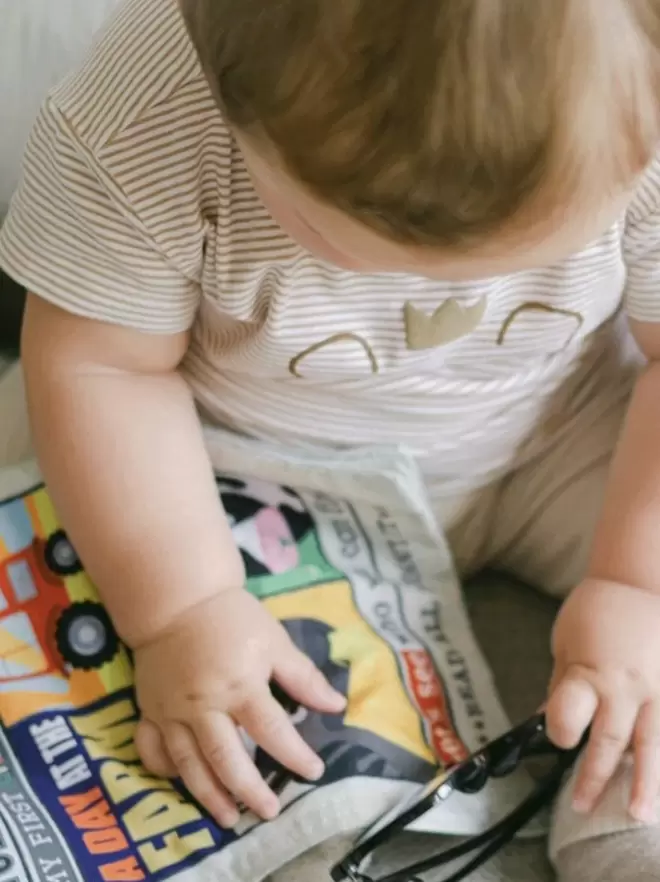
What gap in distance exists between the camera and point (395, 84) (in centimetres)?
30

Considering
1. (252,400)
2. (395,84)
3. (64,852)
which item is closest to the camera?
(395,84)

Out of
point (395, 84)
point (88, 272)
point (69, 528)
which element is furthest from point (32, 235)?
point (395, 84)

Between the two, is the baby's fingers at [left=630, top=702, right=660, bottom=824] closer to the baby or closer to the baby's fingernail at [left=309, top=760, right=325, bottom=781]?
the baby

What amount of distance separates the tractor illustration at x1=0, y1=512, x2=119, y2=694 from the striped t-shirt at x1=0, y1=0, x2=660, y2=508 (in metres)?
0.12

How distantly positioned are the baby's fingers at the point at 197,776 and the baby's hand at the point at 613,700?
0.15 meters


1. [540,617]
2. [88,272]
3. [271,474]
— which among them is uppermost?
[88,272]

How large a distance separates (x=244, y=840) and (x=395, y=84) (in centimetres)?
34

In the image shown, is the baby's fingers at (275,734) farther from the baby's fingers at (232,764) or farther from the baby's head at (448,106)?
the baby's head at (448,106)

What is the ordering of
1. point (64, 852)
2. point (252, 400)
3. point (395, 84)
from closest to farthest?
point (395, 84) → point (64, 852) → point (252, 400)

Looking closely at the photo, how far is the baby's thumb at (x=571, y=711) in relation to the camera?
1.68 ft

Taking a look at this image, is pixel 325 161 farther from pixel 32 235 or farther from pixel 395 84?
pixel 32 235

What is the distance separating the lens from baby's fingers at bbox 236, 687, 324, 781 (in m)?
0.52

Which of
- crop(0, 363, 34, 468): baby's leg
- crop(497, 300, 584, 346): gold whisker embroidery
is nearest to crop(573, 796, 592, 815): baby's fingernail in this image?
crop(497, 300, 584, 346): gold whisker embroidery

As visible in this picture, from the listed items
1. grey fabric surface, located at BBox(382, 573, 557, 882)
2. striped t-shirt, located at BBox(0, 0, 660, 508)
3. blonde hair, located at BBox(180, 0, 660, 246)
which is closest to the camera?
blonde hair, located at BBox(180, 0, 660, 246)
